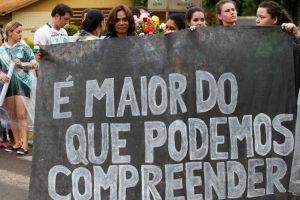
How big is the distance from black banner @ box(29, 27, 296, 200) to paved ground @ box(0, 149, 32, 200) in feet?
4.33

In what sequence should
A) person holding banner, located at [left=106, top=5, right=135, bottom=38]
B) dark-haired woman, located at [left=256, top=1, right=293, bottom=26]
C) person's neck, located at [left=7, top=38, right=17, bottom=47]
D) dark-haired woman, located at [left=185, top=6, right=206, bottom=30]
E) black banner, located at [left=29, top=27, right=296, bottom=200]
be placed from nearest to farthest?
1. black banner, located at [left=29, top=27, right=296, bottom=200]
2. dark-haired woman, located at [left=256, top=1, right=293, bottom=26]
3. person holding banner, located at [left=106, top=5, right=135, bottom=38]
4. dark-haired woman, located at [left=185, top=6, right=206, bottom=30]
5. person's neck, located at [left=7, top=38, right=17, bottom=47]

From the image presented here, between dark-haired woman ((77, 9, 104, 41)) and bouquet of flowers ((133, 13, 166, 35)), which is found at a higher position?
bouquet of flowers ((133, 13, 166, 35))

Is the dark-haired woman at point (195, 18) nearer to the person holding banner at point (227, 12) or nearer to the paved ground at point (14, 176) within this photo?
the person holding banner at point (227, 12)

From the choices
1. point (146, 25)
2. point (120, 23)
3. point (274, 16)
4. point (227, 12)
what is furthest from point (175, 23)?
point (146, 25)

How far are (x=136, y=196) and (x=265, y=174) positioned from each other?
0.95 meters

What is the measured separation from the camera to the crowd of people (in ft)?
20.1

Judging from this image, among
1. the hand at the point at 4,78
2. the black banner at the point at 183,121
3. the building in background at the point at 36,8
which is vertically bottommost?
the black banner at the point at 183,121

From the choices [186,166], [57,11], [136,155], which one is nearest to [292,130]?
[186,166]

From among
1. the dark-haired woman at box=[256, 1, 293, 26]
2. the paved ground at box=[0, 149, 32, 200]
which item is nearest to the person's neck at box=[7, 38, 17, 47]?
the paved ground at box=[0, 149, 32, 200]

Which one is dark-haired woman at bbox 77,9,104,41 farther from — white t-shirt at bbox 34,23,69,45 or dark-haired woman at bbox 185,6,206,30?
dark-haired woman at bbox 185,6,206,30

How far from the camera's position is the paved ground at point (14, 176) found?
263 inches

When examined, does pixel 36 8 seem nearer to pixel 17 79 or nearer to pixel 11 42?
pixel 11 42

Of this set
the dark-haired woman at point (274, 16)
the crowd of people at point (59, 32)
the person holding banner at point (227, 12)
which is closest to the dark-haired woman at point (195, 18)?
the crowd of people at point (59, 32)

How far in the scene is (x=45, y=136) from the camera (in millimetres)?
5520
